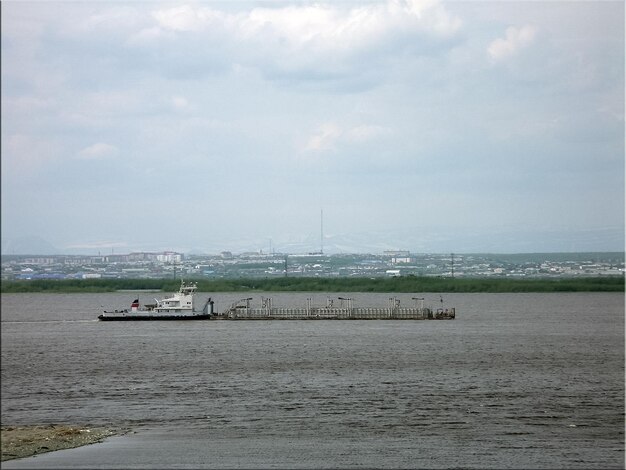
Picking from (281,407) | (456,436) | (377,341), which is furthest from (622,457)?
(377,341)

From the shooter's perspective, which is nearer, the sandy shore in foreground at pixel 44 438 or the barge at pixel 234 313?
the sandy shore in foreground at pixel 44 438

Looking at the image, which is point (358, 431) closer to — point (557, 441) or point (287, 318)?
point (557, 441)

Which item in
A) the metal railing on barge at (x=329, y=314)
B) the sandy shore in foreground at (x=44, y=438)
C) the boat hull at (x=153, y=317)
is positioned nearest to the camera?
the sandy shore in foreground at (x=44, y=438)

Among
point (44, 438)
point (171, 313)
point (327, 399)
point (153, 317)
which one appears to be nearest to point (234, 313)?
point (171, 313)

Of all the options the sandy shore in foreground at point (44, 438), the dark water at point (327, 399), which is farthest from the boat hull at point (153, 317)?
the sandy shore in foreground at point (44, 438)

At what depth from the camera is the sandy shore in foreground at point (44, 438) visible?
32.7 metres

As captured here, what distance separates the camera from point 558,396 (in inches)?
2141

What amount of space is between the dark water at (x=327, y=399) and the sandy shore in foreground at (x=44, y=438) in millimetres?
920

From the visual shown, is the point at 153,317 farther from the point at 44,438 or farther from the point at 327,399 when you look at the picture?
the point at 44,438

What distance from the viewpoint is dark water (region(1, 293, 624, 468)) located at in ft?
118

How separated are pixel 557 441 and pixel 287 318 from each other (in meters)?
103

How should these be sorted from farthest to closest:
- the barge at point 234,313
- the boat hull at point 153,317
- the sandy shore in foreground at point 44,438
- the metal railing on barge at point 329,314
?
the metal railing on barge at point 329,314 < the barge at point 234,313 < the boat hull at point 153,317 < the sandy shore in foreground at point 44,438

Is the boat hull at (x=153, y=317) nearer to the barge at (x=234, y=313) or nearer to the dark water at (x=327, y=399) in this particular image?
the barge at (x=234, y=313)

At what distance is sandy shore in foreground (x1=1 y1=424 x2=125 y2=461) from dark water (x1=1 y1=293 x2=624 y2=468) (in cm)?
92
